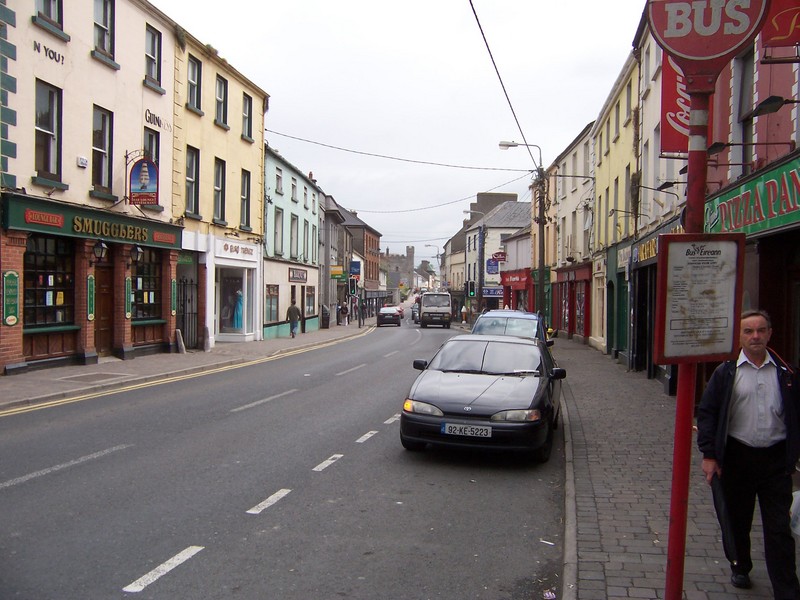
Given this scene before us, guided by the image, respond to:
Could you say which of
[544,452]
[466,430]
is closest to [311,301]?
[544,452]

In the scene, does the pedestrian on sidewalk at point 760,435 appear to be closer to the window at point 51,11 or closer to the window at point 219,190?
the window at point 51,11

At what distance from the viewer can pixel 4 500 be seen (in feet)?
19.3

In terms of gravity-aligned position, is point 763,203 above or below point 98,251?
above

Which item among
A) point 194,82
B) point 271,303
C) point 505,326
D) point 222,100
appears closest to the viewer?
point 505,326

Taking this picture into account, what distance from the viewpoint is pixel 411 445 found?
7.99 meters

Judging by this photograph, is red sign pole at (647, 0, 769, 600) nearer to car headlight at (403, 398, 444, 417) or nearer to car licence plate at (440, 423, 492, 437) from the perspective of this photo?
car licence plate at (440, 423, 492, 437)

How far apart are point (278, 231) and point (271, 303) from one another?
139 inches

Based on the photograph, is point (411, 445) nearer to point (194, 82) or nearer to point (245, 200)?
point (194, 82)

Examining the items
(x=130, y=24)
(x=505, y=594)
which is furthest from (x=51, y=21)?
(x=505, y=594)

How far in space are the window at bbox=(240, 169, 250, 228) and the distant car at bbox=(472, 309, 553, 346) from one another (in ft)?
42.6

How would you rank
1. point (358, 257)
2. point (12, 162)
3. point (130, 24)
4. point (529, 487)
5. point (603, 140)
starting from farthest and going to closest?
1. point (358, 257)
2. point (603, 140)
3. point (130, 24)
4. point (12, 162)
5. point (529, 487)

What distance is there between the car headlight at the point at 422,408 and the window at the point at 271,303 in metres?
22.1

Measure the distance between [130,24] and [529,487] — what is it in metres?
16.8

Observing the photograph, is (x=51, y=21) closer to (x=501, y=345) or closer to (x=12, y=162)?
(x=12, y=162)
